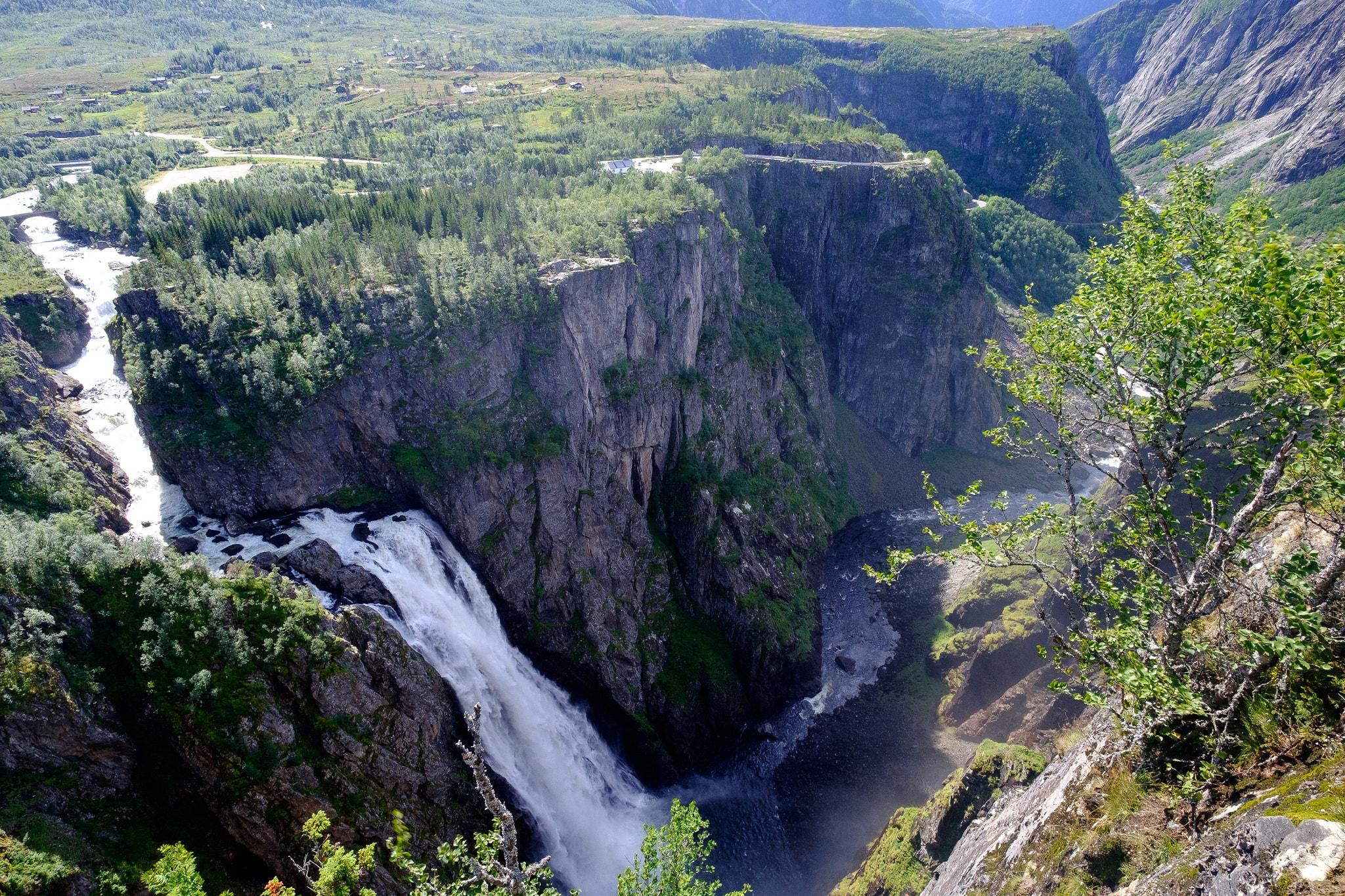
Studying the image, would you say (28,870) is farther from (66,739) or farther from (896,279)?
(896,279)

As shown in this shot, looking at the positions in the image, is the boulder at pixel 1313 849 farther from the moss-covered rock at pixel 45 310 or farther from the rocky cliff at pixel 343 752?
the moss-covered rock at pixel 45 310

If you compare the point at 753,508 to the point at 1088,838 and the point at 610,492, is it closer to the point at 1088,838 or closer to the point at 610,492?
the point at 610,492

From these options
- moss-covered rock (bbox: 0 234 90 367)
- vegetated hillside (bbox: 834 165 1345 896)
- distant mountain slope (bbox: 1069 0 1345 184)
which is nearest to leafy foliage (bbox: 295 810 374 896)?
vegetated hillside (bbox: 834 165 1345 896)

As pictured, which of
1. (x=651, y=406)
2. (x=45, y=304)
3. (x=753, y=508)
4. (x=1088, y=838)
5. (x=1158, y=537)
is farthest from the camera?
(x=753, y=508)

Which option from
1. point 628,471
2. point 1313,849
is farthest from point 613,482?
point 1313,849

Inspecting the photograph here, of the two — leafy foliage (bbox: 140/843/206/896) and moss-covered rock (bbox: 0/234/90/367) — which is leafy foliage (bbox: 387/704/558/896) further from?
moss-covered rock (bbox: 0/234/90/367)

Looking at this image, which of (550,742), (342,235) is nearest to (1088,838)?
(550,742)
